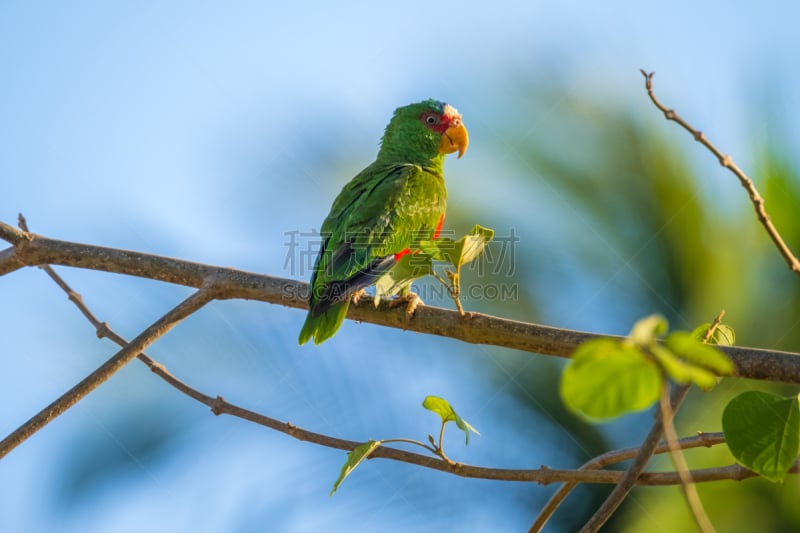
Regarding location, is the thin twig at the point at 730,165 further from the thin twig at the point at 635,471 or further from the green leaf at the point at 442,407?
the green leaf at the point at 442,407

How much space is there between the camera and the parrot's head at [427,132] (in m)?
4.80

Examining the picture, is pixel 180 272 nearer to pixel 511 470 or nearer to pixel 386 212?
pixel 386 212

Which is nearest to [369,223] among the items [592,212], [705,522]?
[592,212]

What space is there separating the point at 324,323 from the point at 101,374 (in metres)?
1.05

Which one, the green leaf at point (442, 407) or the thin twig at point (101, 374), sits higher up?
the green leaf at point (442, 407)

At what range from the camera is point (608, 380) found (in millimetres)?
1137

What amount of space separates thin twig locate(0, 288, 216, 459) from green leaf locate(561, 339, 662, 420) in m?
2.03

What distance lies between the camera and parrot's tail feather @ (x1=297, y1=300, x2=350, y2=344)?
3.43 metres

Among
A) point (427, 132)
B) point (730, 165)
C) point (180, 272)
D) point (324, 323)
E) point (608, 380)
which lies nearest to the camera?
point (608, 380)

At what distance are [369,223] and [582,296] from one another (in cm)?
234

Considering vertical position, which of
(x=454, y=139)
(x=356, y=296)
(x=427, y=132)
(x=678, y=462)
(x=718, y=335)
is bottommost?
(x=678, y=462)

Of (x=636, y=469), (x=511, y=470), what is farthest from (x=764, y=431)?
(x=511, y=470)

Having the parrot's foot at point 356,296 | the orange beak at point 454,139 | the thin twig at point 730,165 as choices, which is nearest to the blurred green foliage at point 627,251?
the orange beak at point 454,139

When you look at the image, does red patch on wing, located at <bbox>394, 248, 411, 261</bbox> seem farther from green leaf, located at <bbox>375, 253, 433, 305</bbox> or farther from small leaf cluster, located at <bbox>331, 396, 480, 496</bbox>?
small leaf cluster, located at <bbox>331, 396, 480, 496</bbox>
